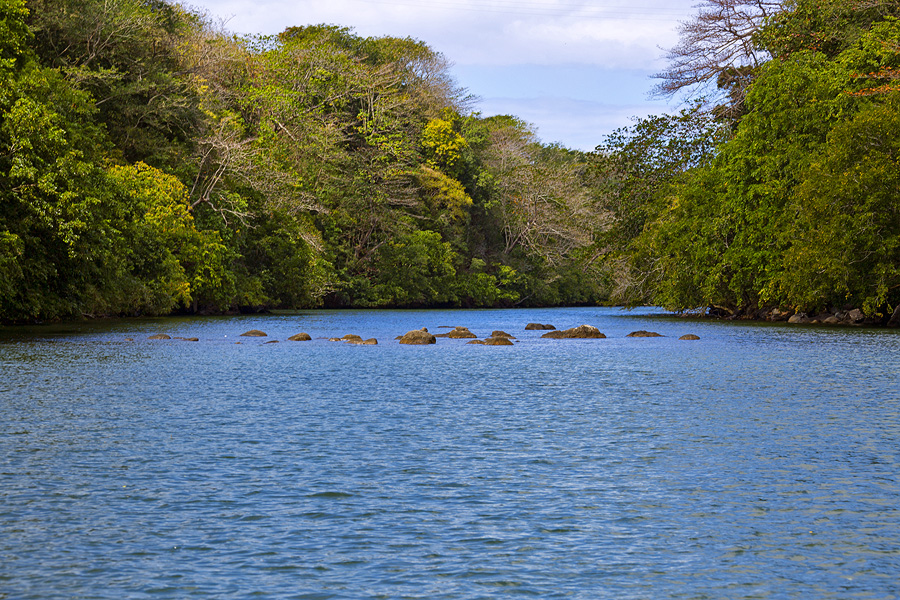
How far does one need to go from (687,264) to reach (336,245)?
32.4m

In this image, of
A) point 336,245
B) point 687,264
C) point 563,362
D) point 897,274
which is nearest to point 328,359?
point 563,362

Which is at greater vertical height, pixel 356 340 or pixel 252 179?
pixel 252 179

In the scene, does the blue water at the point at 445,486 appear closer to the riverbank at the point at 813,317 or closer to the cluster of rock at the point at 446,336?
the cluster of rock at the point at 446,336

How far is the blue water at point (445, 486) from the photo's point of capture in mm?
7043

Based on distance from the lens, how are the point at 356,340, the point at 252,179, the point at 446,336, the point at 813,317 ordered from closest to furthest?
the point at 356,340
the point at 446,336
the point at 813,317
the point at 252,179

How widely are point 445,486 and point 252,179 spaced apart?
4869 cm

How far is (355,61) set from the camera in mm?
78562

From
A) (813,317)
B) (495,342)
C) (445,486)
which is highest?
(813,317)

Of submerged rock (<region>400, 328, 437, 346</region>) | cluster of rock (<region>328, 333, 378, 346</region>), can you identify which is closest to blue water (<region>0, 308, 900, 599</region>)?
cluster of rock (<region>328, 333, 378, 346</region>)

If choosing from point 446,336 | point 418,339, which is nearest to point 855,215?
point 446,336

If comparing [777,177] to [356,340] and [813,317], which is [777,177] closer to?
[813,317]

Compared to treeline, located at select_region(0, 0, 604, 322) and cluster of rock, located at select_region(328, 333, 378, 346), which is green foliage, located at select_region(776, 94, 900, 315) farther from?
treeline, located at select_region(0, 0, 604, 322)

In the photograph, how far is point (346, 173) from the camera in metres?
76.4

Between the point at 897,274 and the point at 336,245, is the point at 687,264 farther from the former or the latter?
the point at 336,245
